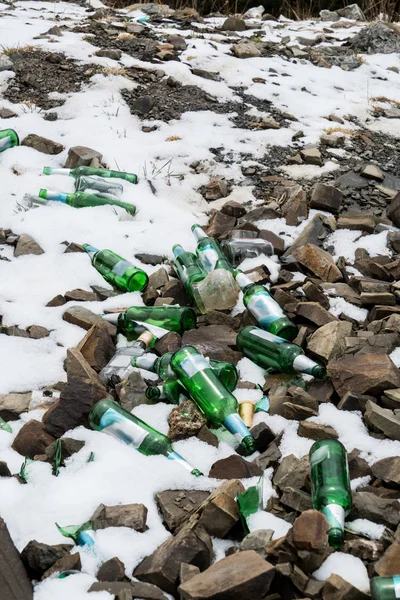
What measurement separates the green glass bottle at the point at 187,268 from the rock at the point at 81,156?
1.32m

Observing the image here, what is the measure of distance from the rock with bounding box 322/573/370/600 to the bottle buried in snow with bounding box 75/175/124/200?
316 cm

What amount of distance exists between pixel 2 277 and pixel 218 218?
139cm

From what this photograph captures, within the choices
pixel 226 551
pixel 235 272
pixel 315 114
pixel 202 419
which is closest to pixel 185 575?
pixel 226 551

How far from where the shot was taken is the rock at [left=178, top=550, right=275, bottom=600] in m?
1.67

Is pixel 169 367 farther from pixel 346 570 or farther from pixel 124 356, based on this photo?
pixel 346 570

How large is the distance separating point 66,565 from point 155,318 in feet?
4.98

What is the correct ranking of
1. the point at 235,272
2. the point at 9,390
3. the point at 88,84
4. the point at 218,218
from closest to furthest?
1. the point at 9,390
2. the point at 235,272
3. the point at 218,218
4. the point at 88,84

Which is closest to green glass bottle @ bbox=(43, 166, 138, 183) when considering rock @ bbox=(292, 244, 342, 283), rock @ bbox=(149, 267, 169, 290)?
rock @ bbox=(149, 267, 169, 290)

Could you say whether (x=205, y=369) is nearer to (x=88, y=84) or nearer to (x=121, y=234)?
(x=121, y=234)

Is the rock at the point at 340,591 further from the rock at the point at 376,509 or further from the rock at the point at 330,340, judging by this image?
the rock at the point at 330,340

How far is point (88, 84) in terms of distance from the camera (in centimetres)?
574

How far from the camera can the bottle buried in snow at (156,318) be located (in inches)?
125

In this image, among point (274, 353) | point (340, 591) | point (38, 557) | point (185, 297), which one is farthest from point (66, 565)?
point (185, 297)

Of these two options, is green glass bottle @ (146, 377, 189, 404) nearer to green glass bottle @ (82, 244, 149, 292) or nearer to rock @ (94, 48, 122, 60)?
green glass bottle @ (82, 244, 149, 292)
